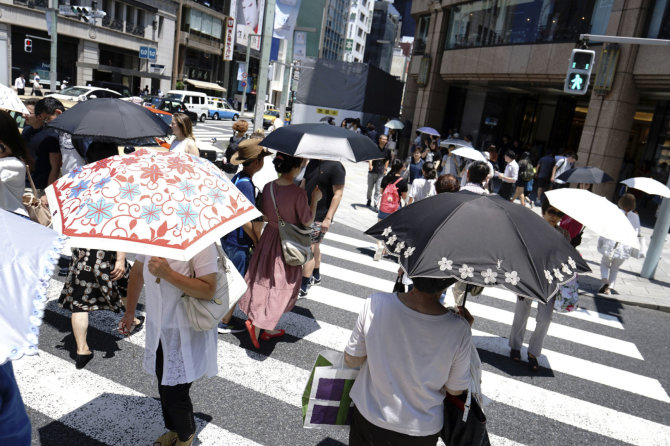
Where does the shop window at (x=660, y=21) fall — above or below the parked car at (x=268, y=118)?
A: above

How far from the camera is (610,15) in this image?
617 inches

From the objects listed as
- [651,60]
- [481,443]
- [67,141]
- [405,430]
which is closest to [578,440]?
[481,443]

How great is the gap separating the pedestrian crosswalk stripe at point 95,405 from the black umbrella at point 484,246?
A: 6.98ft

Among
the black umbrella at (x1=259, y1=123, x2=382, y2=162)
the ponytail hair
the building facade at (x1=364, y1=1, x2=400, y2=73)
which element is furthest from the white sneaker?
the building facade at (x1=364, y1=1, x2=400, y2=73)

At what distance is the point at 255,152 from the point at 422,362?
2826 mm

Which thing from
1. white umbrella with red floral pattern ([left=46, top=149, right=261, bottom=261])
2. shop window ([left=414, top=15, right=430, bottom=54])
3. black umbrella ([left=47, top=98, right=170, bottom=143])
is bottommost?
white umbrella with red floral pattern ([left=46, top=149, right=261, bottom=261])

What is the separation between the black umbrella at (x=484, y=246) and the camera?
6.75ft

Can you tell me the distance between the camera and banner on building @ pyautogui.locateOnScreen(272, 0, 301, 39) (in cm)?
1625

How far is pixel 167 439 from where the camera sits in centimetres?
313

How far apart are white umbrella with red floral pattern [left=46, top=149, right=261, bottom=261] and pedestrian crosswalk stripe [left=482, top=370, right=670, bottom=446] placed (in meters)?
3.34

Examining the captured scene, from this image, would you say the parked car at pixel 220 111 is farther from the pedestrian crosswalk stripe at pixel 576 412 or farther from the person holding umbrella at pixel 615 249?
the pedestrian crosswalk stripe at pixel 576 412

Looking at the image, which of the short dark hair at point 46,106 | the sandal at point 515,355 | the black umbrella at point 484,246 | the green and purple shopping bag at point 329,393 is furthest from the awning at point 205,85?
the black umbrella at point 484,246

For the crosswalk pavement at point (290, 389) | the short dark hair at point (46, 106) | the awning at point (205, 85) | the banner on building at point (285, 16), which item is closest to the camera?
the crosswalk pavement at point (290, 389)

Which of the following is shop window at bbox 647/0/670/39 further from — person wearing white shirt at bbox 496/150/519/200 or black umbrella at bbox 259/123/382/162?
black umbrella at bbox 259/123/382/162
